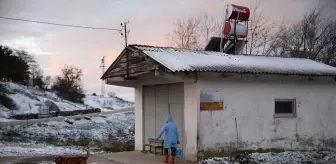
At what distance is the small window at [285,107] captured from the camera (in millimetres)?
15305

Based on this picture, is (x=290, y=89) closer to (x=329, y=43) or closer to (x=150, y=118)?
(x=150, y=118)

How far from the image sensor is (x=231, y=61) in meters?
15.1

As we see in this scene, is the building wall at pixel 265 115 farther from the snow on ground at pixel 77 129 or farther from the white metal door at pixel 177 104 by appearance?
the snow on ground at pixel 77 129

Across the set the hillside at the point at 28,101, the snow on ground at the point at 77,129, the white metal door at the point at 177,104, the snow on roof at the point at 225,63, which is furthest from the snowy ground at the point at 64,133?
the hillside at the point at 28,101

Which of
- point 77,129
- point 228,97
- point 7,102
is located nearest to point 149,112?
point 228,97

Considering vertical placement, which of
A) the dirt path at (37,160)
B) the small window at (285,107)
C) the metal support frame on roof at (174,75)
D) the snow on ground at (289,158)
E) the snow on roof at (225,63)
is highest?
the snow on roof at (225,63)

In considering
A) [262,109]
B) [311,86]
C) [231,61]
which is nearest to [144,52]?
[231,61]

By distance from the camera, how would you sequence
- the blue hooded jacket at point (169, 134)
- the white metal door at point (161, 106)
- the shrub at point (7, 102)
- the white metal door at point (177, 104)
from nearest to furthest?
the blue hooded jacket at point (169, 134), the white metal door at point (177, 104), the white metal door at point (161, 106), the shrub at point (7, 102)

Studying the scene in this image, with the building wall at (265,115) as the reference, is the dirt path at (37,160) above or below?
below

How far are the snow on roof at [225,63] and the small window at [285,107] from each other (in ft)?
3.80

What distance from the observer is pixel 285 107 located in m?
15.5

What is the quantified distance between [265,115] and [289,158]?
169 cm

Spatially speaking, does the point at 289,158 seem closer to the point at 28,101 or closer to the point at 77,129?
the point at 77,129

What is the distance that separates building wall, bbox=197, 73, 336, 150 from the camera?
45.1 ft
